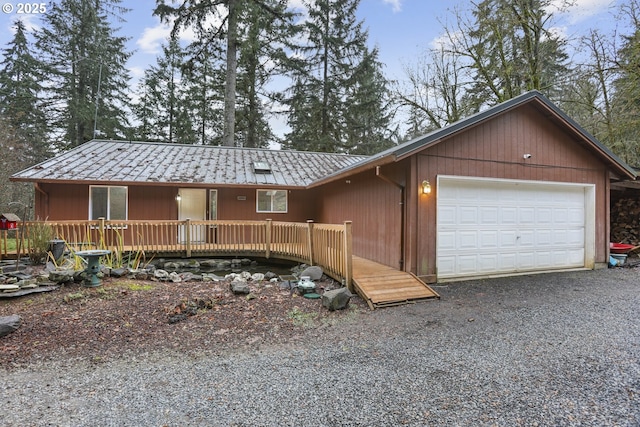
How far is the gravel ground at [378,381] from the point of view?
229 centimetres

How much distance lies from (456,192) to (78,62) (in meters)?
20.3

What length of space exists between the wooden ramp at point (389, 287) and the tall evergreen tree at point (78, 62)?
696 inches

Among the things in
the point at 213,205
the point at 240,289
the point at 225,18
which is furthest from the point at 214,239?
the point at 225,18

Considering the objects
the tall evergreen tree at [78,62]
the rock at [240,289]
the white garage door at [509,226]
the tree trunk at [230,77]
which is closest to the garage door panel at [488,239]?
the white garage door at [509,226]

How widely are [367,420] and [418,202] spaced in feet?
14.3

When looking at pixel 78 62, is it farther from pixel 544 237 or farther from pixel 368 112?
pixel 544 237

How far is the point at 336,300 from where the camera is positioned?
4.80 meters

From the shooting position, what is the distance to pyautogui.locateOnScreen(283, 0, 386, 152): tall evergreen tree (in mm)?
17453

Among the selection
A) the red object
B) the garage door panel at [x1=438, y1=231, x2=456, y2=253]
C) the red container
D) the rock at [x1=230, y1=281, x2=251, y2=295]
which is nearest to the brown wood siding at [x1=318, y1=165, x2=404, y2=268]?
the garage door panel at [x1=438, y1=231, x2=456, y2=253]

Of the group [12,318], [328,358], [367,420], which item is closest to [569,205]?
[328,358]

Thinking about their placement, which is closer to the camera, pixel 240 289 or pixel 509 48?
pixel 240 289

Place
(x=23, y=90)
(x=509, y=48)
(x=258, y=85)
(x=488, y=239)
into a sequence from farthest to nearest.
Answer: (x=258, y=85) → (x=23, y=90) → (x=509, y=48) → (x=488, y=239)

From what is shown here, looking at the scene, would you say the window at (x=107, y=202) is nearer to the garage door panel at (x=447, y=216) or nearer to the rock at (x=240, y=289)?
the rock at (x=240, y=289)

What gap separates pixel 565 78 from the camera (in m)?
11.1
